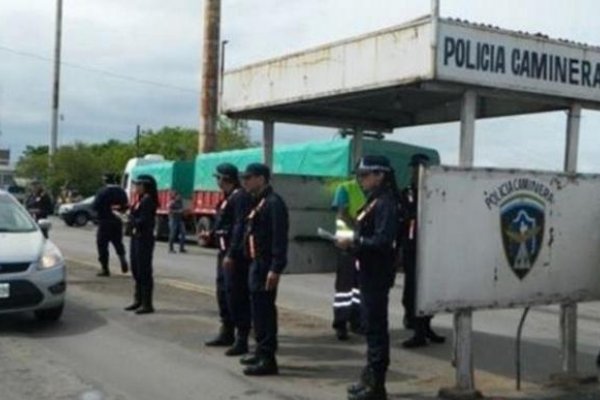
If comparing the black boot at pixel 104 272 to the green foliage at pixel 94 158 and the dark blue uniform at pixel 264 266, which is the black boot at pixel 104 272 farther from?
the green foliage at pixel 94 158

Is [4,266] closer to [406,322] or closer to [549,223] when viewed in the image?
[406,322]

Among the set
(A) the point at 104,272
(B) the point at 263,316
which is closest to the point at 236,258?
(B) the point at 263,316

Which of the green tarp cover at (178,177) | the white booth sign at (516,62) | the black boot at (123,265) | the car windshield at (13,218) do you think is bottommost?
the black boot at (123,265)

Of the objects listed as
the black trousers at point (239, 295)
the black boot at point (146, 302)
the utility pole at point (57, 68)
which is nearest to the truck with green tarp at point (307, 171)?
the black trousers at point (239, 295)

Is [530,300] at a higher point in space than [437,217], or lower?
lower

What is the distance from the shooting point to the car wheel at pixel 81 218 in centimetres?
4088

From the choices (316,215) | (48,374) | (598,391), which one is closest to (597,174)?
(598,391)

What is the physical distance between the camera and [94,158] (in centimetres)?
6850

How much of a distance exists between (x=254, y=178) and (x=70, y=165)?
59.1 meters

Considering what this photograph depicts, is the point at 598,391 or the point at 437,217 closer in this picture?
the point at 437,217

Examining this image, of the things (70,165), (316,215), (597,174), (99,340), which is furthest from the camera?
(70,165)

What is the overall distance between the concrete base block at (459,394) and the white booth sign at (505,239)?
683mm

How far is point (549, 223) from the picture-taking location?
7496mm

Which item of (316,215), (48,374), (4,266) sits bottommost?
(48,374)
